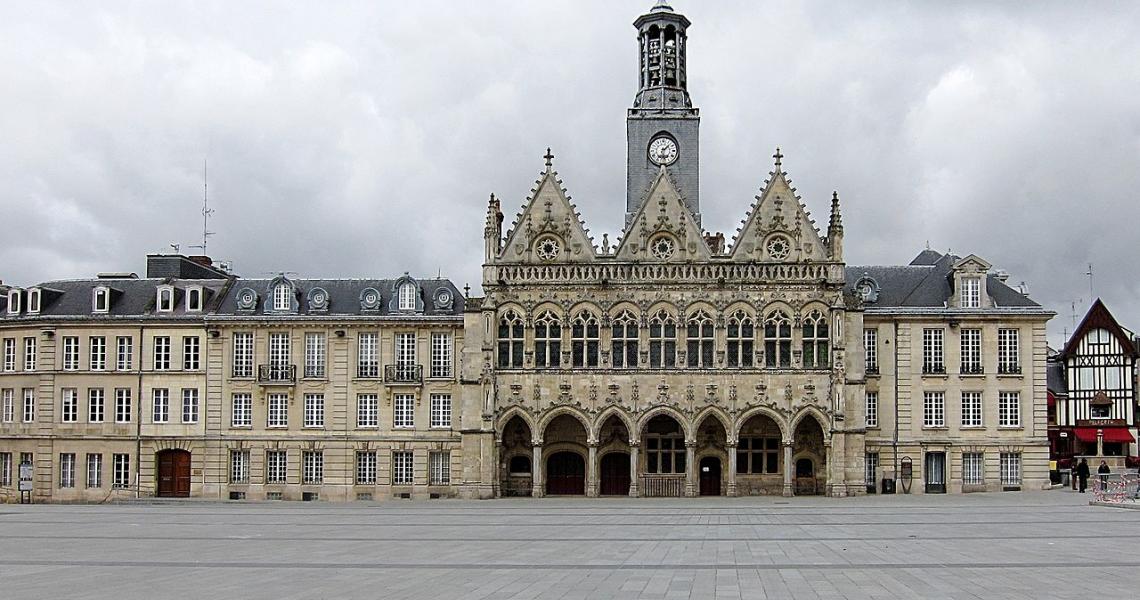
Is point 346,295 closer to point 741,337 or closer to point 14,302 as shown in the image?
point 14,302

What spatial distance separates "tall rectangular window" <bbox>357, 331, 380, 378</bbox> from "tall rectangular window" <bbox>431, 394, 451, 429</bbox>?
10.3ft

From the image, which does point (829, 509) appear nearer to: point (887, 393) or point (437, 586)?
point (887, 393)

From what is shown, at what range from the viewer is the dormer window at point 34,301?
65312mm

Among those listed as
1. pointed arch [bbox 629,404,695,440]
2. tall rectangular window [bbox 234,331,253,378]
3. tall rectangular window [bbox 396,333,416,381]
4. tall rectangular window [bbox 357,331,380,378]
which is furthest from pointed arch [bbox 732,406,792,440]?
tall rectangular window [bbox 234,331,253,378]

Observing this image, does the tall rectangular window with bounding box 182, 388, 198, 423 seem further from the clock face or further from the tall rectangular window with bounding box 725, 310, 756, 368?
the tall rectangular window with bounding box 725, 310, 756, 368

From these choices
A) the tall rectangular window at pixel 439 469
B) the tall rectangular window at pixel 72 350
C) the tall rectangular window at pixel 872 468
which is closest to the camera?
the tall rectangular window at pixel 872 468

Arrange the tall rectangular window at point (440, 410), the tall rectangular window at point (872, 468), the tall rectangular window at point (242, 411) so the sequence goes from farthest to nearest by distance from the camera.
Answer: the tall rectangular window at point (242, 411), the tall rectangular window at point (440, 410), the tall rectangular window at point (872, 468)

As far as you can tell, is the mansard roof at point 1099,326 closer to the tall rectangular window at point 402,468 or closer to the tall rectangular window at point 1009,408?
the tall rectangular window at point 1009,408

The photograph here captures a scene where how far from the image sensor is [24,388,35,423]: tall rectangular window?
6462 cm

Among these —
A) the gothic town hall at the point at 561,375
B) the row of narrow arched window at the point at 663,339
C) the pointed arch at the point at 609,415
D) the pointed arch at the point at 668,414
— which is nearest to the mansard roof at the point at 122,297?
the gothic town hall at the point at 561,375

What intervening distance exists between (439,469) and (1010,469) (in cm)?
2770

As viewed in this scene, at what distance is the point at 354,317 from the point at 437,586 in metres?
40.9

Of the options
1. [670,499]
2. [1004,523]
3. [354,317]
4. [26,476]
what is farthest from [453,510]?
[26,476]

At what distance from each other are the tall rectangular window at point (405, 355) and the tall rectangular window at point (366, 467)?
4.23 m
